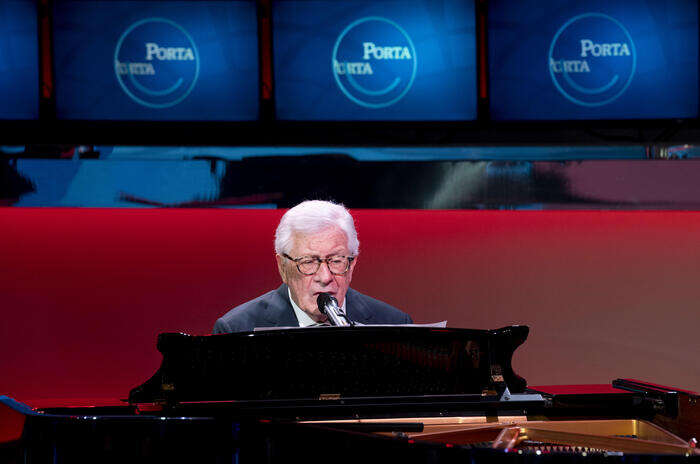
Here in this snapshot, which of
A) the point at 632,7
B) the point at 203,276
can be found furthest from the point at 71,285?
the point at 632,7

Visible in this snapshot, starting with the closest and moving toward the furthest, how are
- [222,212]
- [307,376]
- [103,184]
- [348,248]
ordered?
[307,376] < [348,248] < [103,184] < [222,212]

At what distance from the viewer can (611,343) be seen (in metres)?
3.74

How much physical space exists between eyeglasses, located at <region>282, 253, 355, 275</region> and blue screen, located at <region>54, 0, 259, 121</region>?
104 cm

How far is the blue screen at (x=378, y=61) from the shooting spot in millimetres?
3602

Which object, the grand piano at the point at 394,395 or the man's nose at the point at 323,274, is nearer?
the grand piano at the point at 394,395

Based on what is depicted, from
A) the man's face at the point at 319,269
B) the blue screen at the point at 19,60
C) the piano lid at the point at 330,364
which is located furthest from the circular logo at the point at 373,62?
the piano lid at the point at 330,364

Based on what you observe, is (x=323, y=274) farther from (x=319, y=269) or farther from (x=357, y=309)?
(x=357, y=309)

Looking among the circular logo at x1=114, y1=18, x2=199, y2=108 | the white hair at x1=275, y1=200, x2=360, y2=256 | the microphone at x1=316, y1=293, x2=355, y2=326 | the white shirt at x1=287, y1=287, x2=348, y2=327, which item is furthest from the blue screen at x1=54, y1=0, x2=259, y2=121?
the microphone at x1=316, y1=293, x2=355, y2=326

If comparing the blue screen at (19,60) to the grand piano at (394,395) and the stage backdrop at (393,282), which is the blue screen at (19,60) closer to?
the stage backdrop at (393,282)

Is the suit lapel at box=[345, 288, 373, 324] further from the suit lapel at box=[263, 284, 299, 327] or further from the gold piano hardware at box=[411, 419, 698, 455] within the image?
the gold piano hardware at box=[411, 419, 698, 455]

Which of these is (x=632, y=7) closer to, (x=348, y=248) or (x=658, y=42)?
(x=658, y=42)

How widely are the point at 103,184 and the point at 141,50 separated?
0.68 m

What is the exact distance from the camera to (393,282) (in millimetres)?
3707

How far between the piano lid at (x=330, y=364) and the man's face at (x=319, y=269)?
2.41ft
